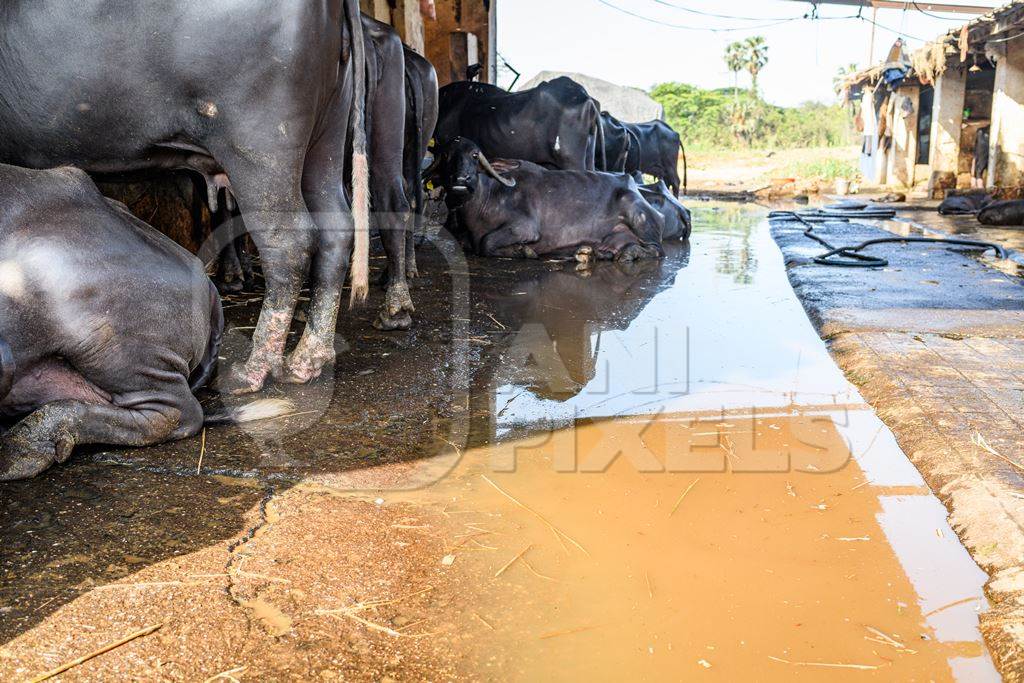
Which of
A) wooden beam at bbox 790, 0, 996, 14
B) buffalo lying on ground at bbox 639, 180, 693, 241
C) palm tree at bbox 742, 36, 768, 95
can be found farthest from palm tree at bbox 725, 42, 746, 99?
buffalo lying on ground at bbox 639, 180, 693, 241

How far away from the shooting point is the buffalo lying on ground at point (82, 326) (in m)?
2.96

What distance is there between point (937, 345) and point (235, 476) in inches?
145

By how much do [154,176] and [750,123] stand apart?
4344cm

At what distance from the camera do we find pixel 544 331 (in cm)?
546

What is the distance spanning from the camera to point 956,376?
416 centimetres

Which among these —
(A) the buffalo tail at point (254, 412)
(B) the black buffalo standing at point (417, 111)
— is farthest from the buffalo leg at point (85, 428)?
(B) the black buffalo standing at point (417, 111)

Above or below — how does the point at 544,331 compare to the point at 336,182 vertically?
below

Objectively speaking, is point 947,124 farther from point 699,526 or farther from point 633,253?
point 699,526

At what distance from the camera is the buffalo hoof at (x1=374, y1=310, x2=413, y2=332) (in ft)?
17.5

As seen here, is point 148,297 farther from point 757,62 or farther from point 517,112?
point 757,62

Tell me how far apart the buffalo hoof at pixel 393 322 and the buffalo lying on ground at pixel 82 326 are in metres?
1.95

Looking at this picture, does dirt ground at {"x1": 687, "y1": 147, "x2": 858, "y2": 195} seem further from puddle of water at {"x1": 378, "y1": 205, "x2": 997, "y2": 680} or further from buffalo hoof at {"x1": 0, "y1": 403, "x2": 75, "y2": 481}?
buffalo hoof at {"x1": 0, "y1": 403, "x2": 75, "y2": 481}

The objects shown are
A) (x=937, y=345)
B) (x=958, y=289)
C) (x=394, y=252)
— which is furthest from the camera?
(x=958, y=289)

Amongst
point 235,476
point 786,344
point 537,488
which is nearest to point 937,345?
point 786,344
